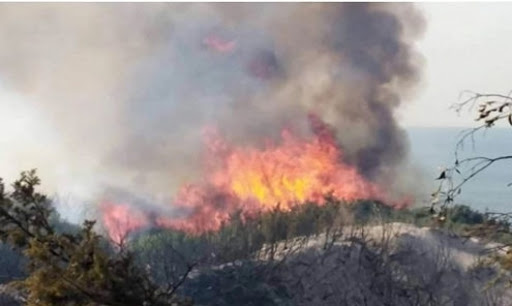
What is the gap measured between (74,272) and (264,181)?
27227 millimetres

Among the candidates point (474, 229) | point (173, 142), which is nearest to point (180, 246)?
point (173, 142)

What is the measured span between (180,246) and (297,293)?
19.2 feet

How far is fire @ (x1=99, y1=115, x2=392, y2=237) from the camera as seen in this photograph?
32188mm

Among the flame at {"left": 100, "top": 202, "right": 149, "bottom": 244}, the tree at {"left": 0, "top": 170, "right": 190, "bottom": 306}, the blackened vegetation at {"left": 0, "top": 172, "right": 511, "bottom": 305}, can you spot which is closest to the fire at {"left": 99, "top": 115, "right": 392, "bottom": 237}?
the flame at {"left": 100, "top": 202, "right": 149, "bottom": 244}

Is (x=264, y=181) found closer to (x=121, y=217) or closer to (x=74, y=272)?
(x=121, y=217)

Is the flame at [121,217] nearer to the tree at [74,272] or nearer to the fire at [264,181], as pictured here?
the fire at [264,181]

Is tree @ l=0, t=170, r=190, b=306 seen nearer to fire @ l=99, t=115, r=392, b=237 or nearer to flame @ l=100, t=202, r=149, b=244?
fire @ l=99, t=115, r=392, b=237

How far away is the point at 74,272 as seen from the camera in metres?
5.58

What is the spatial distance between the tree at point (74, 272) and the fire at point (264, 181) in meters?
24.0

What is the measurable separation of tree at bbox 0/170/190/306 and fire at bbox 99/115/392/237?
2404cm

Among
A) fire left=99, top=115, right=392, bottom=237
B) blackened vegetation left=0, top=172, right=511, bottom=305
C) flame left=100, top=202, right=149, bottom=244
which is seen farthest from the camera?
flame left=100, top=202, right=149, bottom=244

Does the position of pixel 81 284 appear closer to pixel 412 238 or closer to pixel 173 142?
pixel 412 238

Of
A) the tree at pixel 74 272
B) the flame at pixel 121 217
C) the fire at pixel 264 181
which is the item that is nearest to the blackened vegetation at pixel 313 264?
the fire at pixel 264 181

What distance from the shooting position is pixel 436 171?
3.06 meters
